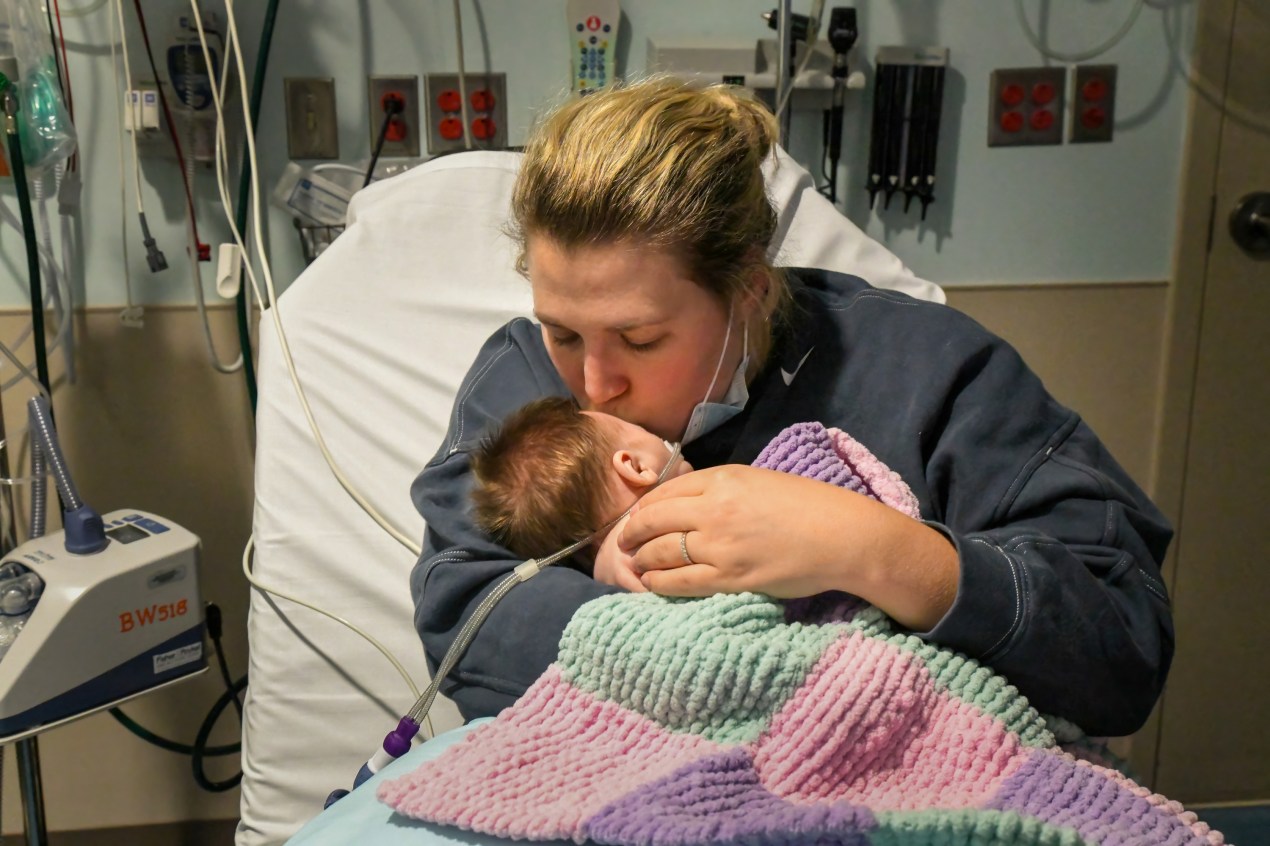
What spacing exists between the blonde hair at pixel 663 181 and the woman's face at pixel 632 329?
2 cm

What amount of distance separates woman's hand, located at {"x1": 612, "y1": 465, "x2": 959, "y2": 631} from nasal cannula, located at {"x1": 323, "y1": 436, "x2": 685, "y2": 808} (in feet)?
0.47

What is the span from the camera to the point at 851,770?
936 millimetres

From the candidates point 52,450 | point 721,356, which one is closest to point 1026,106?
point 721,356

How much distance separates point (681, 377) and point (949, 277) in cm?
113

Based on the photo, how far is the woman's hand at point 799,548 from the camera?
974 millimetres

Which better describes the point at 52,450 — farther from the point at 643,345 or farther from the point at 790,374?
the point at 790,374

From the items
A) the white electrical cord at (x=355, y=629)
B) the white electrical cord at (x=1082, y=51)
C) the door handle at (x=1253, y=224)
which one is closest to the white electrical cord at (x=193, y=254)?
the white electrical cord at (x=355, y=629)

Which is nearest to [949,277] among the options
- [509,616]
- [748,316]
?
[748,316]

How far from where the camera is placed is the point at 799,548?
0.97m

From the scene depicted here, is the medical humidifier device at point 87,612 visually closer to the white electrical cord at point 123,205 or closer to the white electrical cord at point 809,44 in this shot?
the white electrical cord at point 123,205

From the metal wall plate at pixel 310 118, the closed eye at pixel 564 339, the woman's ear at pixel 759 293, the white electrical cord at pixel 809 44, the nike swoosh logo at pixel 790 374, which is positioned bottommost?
the nike swoosh logo at pixel 790 374

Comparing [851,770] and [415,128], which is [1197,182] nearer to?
[415,128]

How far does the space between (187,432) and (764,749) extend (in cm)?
151

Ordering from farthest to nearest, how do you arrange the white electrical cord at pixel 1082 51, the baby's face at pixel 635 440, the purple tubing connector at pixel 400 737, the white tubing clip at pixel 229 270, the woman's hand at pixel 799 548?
the white electrical cord at pixel 1082 51
the white tubing clip at pixel 229 270
the baby's face at pixel 635 440
the purple tubing connector at pixel 400 737
the woman's hand at pixel 799 548
